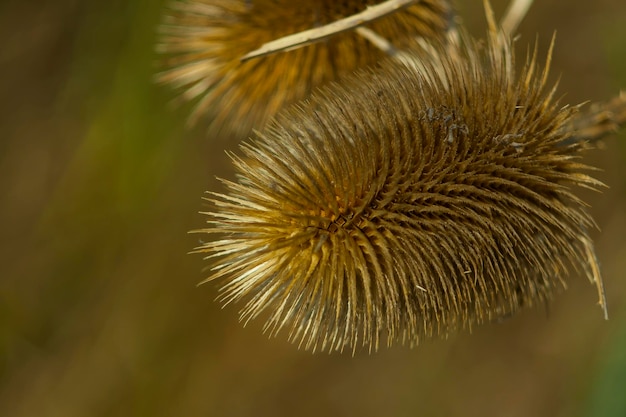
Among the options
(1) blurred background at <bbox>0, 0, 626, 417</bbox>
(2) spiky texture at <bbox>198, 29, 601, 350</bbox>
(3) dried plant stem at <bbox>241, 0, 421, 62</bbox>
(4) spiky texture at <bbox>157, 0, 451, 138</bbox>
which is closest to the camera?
(2) spiky texture at <bbox>198, 29, 601, 350</bbox>

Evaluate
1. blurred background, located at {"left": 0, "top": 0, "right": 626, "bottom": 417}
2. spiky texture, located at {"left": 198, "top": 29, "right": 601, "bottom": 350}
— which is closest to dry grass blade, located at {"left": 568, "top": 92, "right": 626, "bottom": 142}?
spiky texture, located at {"left": 198, "top": 29, "right": 601, "bottom": 350}

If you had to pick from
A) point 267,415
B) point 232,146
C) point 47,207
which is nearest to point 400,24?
point 232,146

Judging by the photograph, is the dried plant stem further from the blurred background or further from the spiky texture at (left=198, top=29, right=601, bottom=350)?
the blurred background

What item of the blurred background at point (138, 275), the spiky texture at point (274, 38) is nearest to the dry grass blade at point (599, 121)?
the spiky texture at point (274, 38)

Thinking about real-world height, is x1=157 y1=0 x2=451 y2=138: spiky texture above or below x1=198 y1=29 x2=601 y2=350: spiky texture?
above

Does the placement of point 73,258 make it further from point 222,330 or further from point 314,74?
point 314,74

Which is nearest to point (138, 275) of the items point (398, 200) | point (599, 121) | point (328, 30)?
point (328, 30)

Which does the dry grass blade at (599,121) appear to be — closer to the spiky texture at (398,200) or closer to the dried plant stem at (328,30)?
the spiky texture at (398,200)
